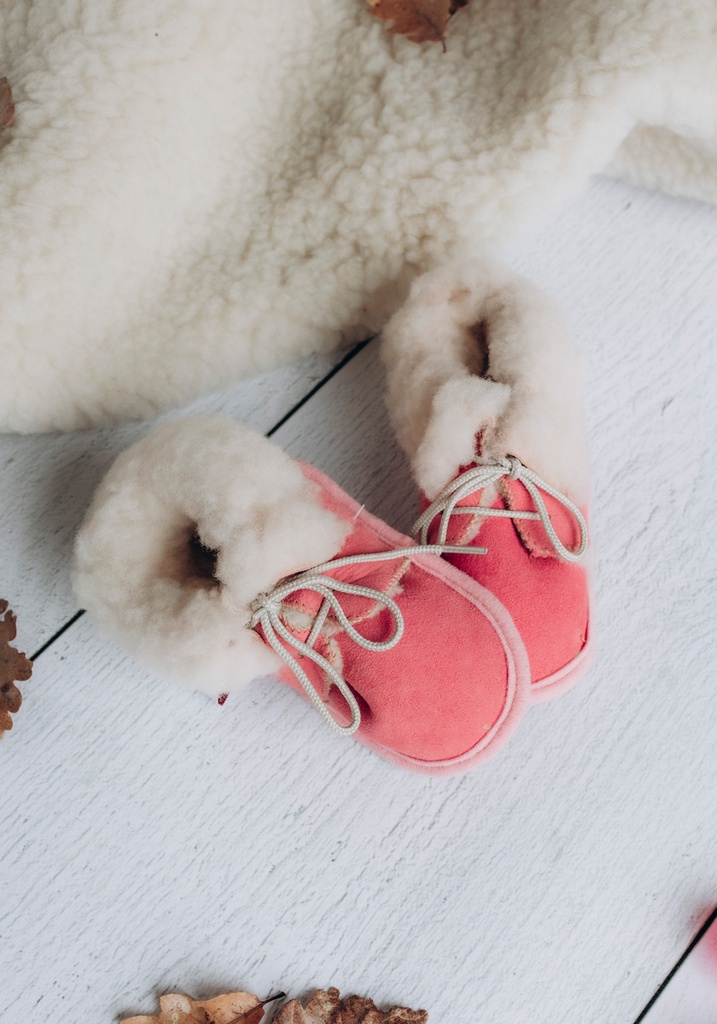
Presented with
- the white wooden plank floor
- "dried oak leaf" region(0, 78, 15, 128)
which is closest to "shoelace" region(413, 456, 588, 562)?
the white wooden plank floor

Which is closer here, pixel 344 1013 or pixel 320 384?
pixel 344 1013

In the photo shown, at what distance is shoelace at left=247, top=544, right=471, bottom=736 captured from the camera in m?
0.67

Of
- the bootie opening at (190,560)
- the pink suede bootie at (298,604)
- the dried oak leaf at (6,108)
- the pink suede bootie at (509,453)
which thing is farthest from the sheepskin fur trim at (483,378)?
the dried oak leaf at (6,108)

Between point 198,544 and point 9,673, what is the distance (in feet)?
0.77

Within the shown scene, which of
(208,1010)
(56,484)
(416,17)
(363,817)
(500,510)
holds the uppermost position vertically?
(416,17)

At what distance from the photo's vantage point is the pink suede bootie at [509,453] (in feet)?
2.33

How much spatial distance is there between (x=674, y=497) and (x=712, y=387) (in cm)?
13

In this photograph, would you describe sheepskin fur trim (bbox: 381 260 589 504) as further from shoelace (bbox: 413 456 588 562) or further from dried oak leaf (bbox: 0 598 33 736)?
dried oak leaf (bbox: 0 598 33 736)

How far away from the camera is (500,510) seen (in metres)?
0.71

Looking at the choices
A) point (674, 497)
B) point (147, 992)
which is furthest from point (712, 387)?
point (147, 992)

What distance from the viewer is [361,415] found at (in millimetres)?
873

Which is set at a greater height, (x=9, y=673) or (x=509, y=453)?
(x=509, y=453)

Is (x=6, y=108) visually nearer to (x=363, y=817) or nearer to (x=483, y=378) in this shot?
(x=483, y=378)

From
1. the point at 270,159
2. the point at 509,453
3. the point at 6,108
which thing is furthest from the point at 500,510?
the point at 6,108
